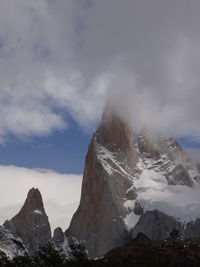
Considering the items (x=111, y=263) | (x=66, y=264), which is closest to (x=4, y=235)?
(x=111, y=263)

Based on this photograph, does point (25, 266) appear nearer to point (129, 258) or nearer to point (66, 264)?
point (66, 264)

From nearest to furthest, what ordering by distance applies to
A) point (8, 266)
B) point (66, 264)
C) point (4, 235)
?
point (8, 266) → point (66, 264) → point (4, 235)

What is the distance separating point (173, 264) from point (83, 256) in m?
45.0

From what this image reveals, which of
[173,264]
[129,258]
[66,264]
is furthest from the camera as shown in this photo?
[129,258]

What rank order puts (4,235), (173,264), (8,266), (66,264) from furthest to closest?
(4,235), (173,264), (66,264), (8,266)

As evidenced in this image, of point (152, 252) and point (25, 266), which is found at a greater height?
point (152, 252)

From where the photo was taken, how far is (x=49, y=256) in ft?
318

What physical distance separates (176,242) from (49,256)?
273 ft

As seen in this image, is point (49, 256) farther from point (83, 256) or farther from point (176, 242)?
point (176, 242)

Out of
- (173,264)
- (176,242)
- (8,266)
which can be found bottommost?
(8,266)


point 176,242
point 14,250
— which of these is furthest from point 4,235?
point 176,242

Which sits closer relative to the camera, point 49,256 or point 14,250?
point 49,256

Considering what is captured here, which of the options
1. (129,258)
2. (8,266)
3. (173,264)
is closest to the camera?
(8,266)

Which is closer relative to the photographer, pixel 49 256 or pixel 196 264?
pixel 49 256
